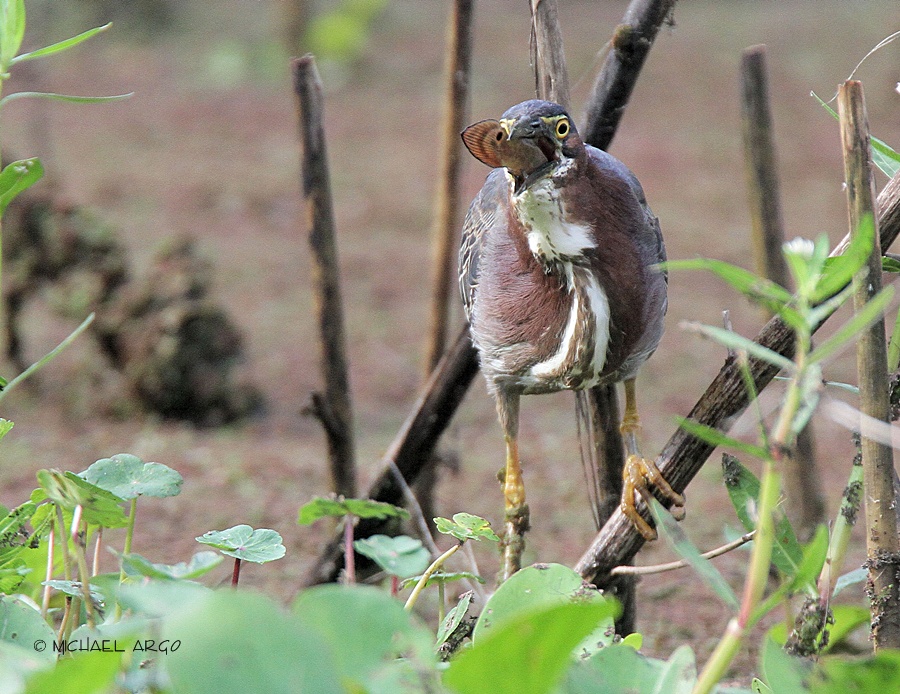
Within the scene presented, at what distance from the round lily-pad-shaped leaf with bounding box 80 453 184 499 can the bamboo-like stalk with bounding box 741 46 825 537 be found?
1.65 m

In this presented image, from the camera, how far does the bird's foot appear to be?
5.19ft

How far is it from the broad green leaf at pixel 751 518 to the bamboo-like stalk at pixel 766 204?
1094 mm

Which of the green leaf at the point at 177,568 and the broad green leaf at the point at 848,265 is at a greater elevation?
the broad green leaf at the point at 848,265

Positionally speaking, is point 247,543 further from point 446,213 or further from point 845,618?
point 446,213

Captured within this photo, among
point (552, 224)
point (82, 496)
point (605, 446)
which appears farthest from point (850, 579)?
point (82, 496)

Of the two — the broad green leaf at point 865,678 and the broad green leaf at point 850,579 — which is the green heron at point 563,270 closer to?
the broad green leaf at point 850,579

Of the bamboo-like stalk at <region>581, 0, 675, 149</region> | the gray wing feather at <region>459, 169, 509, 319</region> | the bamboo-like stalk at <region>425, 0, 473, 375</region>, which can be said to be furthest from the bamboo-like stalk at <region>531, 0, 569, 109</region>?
the bamboo-like stalk at <region>425, 0, 473, 375</region>

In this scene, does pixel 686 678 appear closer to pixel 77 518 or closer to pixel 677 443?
pixel 677 443

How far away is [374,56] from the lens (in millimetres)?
9945

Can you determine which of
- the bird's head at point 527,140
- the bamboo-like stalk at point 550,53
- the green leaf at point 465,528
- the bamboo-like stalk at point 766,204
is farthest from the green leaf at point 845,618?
the bamboo-like stalk at point 550,53

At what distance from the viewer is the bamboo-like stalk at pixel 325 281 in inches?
82.8

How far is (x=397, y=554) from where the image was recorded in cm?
123

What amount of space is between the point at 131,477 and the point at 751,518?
86 centimetres

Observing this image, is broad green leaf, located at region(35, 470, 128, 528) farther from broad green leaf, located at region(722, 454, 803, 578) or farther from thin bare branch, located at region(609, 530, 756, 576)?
broad green leaf, located at region(722, 454, 803, 578)
